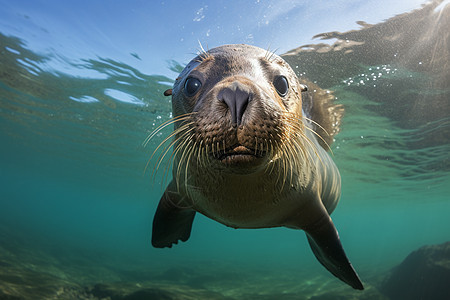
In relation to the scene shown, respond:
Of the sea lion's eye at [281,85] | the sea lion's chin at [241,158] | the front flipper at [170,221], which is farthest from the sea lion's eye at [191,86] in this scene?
the front flipper at [170,221]

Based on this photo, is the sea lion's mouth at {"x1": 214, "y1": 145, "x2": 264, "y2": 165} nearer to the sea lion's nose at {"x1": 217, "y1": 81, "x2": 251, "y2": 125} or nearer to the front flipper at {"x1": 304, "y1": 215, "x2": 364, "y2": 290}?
the sea lion's nose at {"x1": 217, "y1": 81, "x2": 251, "y2": 125}

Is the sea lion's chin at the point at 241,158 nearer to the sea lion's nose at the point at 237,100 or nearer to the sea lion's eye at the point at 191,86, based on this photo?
the sea lion's nose at the point at 237,100

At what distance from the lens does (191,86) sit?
1.98m

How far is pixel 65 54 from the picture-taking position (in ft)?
30.3

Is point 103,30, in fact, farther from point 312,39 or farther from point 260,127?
point 260,127

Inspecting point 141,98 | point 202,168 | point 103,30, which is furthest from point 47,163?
point 202,168

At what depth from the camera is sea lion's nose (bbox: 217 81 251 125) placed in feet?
4.37

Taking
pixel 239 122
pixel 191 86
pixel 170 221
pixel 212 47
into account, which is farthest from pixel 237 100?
pixel 212 47

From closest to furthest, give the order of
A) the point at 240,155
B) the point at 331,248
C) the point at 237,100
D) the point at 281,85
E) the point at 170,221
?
1. the point at 237,100
2. the point at 240,155
3. the point at 281,85
4. the point at 331,248
5. the point at 170,221

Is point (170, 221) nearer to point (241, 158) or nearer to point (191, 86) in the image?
point (191, 86)

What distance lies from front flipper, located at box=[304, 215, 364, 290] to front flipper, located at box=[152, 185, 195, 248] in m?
1.40

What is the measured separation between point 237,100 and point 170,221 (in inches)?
98.0

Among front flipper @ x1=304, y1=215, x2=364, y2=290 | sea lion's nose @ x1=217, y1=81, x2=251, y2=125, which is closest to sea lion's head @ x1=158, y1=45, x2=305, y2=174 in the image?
sea lion's nose @ x1=217, y1=81, x2=251, y2=125

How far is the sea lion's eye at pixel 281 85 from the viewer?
6.37 feet
